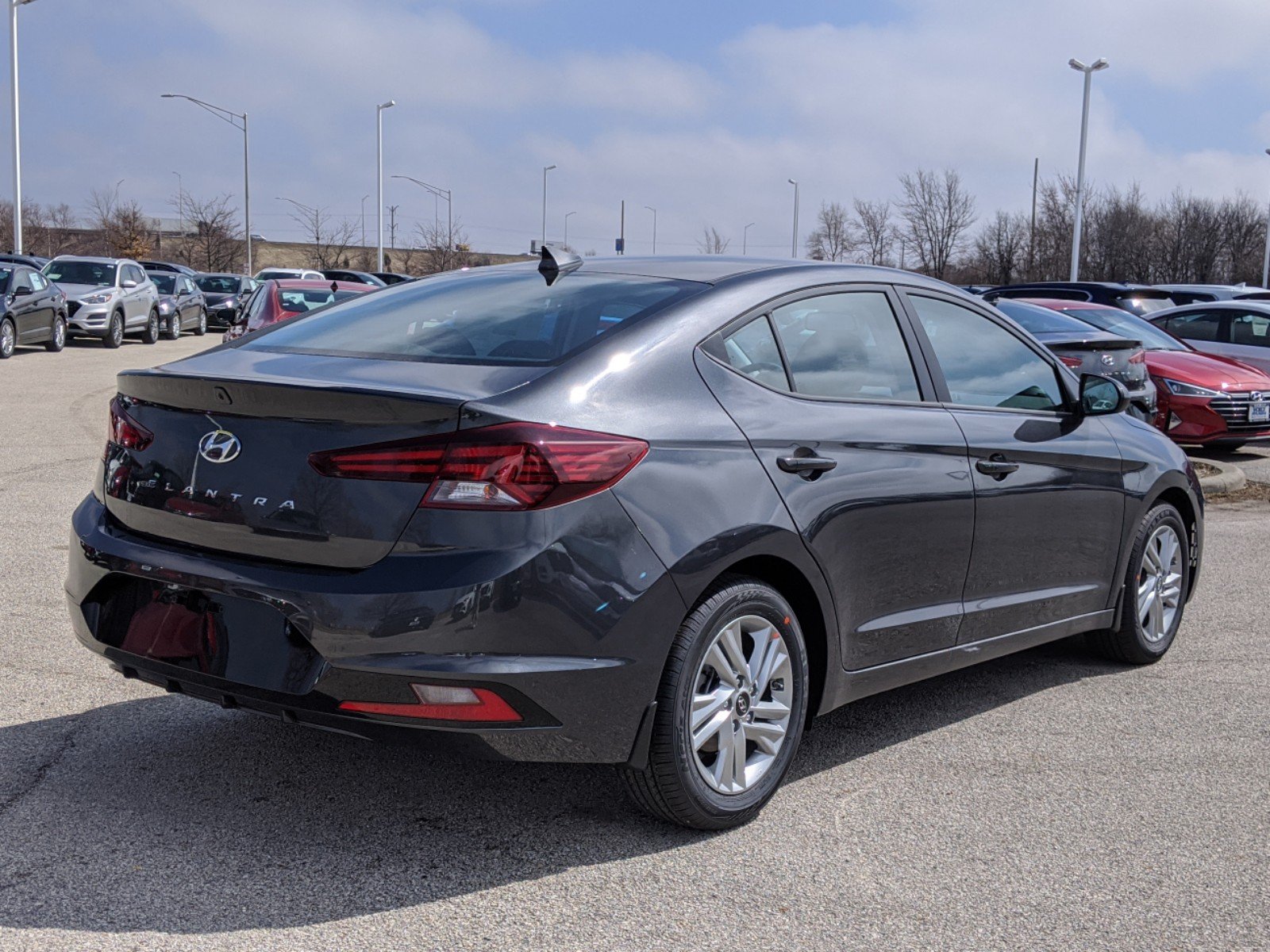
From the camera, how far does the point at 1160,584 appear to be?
5906 millimetres

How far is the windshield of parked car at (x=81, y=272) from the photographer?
93.7 feet

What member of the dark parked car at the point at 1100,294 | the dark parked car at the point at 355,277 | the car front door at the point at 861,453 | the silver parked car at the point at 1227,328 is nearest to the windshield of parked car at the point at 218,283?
the dark parked car at the point at 355,277

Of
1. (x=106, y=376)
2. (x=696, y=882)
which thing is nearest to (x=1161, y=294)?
(x=106, y=376)

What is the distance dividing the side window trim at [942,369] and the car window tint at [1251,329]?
13.7m

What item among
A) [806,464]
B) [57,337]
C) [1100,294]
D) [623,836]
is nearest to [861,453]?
[806,464]

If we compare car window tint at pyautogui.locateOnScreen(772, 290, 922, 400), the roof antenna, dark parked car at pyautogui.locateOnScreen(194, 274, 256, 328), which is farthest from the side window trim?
dark parked car at pyautogui.locateOnScreen(194, 274, 256, 328)

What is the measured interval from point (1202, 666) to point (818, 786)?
8.19 ft

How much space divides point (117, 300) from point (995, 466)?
26.3m

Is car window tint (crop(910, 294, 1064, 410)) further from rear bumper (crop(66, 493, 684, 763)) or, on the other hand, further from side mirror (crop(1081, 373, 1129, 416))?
rear bumper (crop(66, 493, 684, 763))

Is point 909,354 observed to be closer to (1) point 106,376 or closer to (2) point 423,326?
(2) point 423,326

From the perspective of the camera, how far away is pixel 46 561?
6.98 m

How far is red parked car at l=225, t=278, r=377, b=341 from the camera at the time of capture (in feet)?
48.5

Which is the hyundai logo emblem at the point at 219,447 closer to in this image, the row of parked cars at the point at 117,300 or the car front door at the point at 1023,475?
the car front door at the point at 1023,475

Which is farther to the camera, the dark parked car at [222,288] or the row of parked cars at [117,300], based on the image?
the dark parked car at [222,288]
